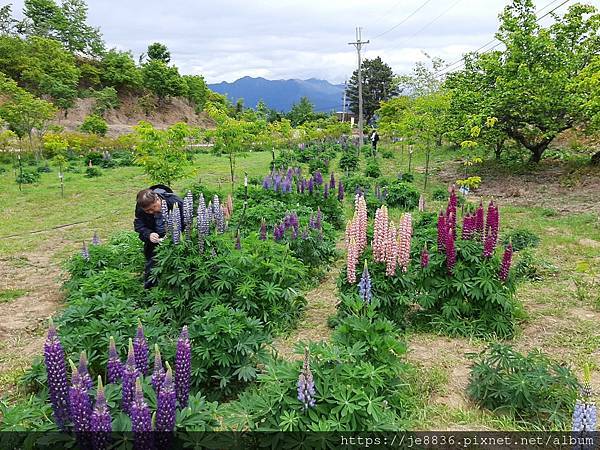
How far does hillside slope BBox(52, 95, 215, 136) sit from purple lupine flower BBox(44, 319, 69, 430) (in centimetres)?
3438

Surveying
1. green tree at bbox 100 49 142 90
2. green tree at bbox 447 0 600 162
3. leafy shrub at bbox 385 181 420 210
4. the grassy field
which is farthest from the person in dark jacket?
green tree at bbox 100 49 142 90

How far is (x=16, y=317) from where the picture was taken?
5.84 m

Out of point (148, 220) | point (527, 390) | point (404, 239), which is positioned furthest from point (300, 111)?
point (527, 390)

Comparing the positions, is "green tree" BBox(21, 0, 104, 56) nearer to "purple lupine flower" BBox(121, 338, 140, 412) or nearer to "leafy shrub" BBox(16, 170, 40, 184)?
"leafy shrub" BBox(16, 170, 40, 184)

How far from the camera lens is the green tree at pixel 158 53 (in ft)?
168

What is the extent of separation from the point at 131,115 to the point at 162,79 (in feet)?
16.4

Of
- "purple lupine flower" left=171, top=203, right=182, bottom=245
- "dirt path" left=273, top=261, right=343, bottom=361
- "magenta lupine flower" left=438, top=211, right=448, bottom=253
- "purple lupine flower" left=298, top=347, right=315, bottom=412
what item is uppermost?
"purple lupine flower" left=171, top=203, right=182, bottom=245

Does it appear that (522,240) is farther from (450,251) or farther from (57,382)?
(57,382)

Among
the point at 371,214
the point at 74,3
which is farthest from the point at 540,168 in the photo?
the point at 74,3

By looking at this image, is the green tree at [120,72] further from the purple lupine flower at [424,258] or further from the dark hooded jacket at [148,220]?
the purple lupine flower at [424,258]

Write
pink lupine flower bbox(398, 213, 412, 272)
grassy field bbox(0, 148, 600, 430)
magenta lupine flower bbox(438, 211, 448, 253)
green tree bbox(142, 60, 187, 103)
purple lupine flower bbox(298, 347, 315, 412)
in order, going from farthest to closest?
green tree bbox(142, 60, 187, 103) < magenta lupine flower bbox(438, 211, 448, 253) < pink lupine flower bbox(398, 213, 412, 272) < grassy field bbox(0, 148, 600, 430) < purple lupine flower bbox(298, 347, 315, 412)

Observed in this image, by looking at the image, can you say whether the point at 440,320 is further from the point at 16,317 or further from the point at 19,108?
the point at 19,108

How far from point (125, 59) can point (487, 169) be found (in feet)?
133

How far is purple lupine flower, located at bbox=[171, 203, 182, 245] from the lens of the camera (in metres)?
4.78
